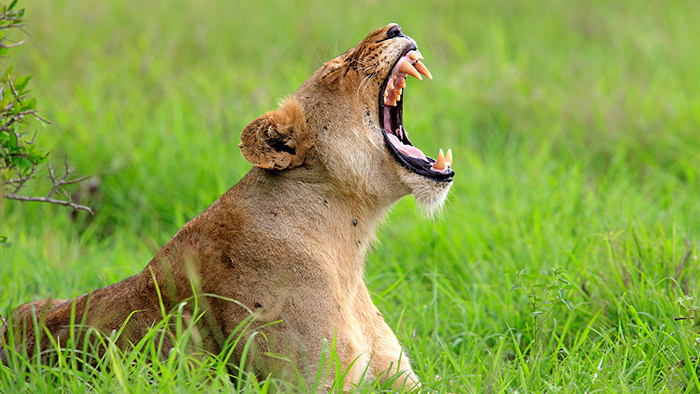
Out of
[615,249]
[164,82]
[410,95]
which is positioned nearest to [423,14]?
[410,95]

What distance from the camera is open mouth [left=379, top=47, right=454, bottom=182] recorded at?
10.4ft

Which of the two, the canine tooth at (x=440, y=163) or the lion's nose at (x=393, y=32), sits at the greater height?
the lion's nose at (x=393, y=32)

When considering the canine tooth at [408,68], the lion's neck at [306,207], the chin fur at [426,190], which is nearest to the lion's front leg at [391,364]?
the lion's neck at [306,207]

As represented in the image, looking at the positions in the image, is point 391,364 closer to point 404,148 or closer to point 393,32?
point 404,148

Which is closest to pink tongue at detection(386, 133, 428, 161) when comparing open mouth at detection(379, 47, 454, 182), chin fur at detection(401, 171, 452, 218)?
open mouth at detection(379, 47, 454, 182)

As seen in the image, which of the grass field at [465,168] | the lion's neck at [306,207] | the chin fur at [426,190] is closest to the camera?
the lion's neck at [306,207]

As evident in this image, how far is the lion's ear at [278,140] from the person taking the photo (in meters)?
2.94

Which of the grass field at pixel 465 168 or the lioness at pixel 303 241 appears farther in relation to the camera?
the grass field at pixel 465 168

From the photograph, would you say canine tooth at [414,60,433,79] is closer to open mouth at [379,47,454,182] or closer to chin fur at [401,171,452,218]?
open mouth at [379,47,454,182]

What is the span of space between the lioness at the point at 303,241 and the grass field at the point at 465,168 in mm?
227

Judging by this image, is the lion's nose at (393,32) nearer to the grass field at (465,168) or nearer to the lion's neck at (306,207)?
the grass field at (465,168)

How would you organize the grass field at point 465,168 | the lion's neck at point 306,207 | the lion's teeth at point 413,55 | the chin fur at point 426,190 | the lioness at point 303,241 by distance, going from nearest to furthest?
1. the lioness at point 303,241
2. the lion's neck at point 306,207
3. the chin fur at point 426,190
4. the lion's teeth at point 413,55
5. the grass field at point 465,168

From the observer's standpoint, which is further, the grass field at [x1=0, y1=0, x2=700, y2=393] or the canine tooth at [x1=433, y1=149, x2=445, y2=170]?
the grass field at [x1=0, y1=0, x2=700, y2=393]

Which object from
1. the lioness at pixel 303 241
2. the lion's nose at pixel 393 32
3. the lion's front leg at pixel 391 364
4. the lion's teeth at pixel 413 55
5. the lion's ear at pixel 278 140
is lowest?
the lion's front leg at pixel 391 364
